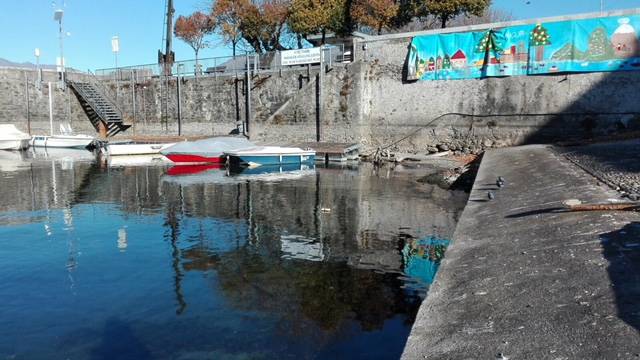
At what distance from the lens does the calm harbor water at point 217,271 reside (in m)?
5.73

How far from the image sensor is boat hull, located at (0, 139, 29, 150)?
3484cm

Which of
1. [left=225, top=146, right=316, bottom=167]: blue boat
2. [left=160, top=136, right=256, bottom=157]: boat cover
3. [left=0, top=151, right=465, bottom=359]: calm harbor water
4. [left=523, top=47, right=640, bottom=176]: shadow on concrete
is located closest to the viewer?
[left=0, top=151, right=465, bottom=359]: calm harbor water

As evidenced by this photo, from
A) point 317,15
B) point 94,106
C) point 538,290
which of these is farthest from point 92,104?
point 538,290

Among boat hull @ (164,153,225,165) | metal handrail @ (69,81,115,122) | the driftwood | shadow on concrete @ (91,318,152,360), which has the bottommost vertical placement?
shadow on concrete @ (91,318,152,360)

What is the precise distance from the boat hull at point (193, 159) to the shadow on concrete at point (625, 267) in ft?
67.8

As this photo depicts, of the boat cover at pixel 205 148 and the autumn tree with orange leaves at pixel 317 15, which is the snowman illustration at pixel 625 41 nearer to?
the boat cover at pixel 205 148

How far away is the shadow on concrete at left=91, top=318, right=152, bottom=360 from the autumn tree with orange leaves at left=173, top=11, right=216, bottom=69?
41.9 metres

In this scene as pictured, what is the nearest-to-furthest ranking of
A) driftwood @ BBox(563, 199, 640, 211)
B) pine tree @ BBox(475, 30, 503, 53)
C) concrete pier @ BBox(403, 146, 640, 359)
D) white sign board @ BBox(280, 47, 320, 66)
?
concrete pier @ BBox(403, 146, 640, 359)
driftwood @ BBox(563, 199, 640, 211)
pine tree @ BBox(475, 30, 503, 53)
white sign board @ BBox(280, 47, 320, 66)

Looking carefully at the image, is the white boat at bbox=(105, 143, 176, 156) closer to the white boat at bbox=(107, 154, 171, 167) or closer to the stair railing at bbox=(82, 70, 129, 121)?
the white boat at bbox=(107, 154, 171, 167)

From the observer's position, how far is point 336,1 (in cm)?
3612

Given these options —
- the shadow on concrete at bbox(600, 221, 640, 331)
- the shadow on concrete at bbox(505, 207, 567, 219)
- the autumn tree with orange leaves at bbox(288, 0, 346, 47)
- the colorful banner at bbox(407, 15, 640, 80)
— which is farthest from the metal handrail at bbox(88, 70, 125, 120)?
the shadow on concrete at bbox(600, 221, 640, 331)

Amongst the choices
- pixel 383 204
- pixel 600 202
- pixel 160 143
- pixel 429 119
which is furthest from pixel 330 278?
pixel 160 143

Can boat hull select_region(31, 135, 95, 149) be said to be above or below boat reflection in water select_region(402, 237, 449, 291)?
above

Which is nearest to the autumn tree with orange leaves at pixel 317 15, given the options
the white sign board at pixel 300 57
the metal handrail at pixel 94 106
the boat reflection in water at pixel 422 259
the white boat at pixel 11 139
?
the white sign board at pixel 300 57
